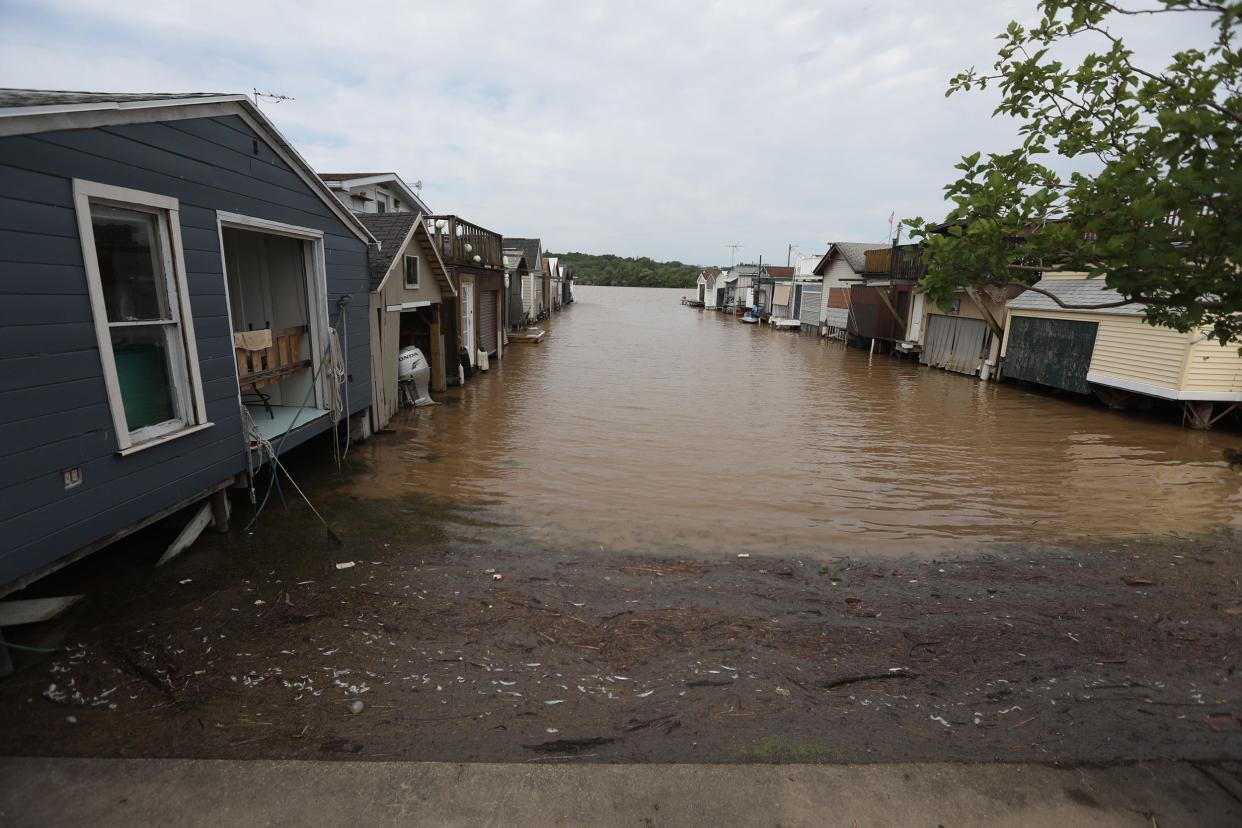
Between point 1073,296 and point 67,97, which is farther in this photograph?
point 1073,296

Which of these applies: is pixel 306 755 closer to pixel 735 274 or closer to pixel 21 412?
pixel 21 412

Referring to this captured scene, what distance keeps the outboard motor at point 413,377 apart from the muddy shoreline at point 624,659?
26.7 ft

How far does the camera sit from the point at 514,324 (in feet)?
124

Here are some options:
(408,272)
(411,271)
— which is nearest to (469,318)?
(411,271)

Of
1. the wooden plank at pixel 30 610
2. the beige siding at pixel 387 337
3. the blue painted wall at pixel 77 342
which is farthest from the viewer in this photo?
the beige siding at pixel 387 337

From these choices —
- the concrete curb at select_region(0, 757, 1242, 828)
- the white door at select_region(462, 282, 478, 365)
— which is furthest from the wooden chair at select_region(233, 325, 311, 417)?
the white door at select_region(462, 282, 478, 365)

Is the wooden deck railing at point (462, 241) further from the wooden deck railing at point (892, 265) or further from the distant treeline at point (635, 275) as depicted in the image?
the distant treeline at point (635, 275)

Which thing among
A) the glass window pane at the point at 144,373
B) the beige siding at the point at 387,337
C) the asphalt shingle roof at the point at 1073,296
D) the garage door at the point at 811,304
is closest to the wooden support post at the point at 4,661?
the glass window pane at the point at 144,373

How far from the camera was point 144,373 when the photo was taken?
609cm

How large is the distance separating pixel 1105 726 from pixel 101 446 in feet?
26.2

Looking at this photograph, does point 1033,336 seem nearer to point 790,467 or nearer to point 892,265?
point 892,265

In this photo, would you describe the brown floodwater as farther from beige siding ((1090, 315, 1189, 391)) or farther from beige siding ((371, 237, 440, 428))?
beige siding ((1090, 315, 1189, 391))

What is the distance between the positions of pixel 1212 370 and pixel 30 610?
70.3 ft

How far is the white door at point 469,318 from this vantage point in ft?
67.5
